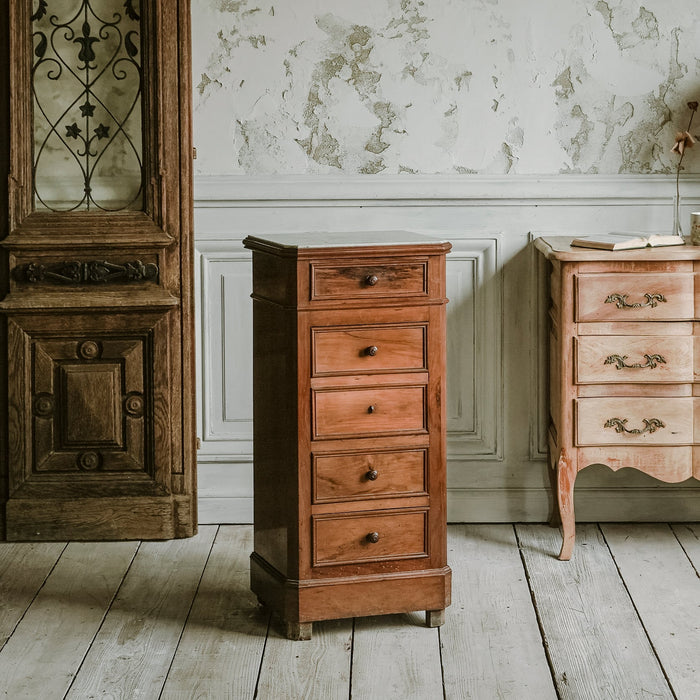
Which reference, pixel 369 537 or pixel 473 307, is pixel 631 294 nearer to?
pixel 473 307

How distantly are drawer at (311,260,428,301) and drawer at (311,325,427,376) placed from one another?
9 cm

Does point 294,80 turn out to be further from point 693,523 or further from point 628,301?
point 693,523

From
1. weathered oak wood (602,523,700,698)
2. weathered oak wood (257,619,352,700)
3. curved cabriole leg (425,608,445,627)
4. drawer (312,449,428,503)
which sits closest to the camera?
weathered oak wood (257,619,352,700)

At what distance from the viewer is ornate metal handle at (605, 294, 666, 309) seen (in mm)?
3275

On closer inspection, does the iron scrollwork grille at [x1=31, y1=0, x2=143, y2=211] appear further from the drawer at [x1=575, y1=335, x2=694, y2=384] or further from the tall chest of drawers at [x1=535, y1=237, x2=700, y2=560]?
the drawer at [x1=575, y1=335, x2=694, y2=384]

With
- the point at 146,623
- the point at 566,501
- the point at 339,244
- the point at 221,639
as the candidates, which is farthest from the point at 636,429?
the point at 146,623

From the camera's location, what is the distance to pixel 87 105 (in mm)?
3539

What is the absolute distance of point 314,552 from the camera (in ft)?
9.22

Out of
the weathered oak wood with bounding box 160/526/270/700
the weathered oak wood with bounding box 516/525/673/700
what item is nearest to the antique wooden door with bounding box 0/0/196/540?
the weathered oak wood with bounding box 160/526/270/700

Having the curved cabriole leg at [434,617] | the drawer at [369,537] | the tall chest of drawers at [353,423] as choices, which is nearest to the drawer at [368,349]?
the tall chest of drawers at [353,423]

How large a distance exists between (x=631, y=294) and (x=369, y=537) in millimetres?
1130

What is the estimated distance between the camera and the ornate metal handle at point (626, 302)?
328 cm

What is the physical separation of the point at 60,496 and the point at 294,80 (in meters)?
1.60

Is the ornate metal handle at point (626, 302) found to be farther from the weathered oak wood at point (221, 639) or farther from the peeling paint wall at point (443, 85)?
the weathered oak wood at point (221, 639)
